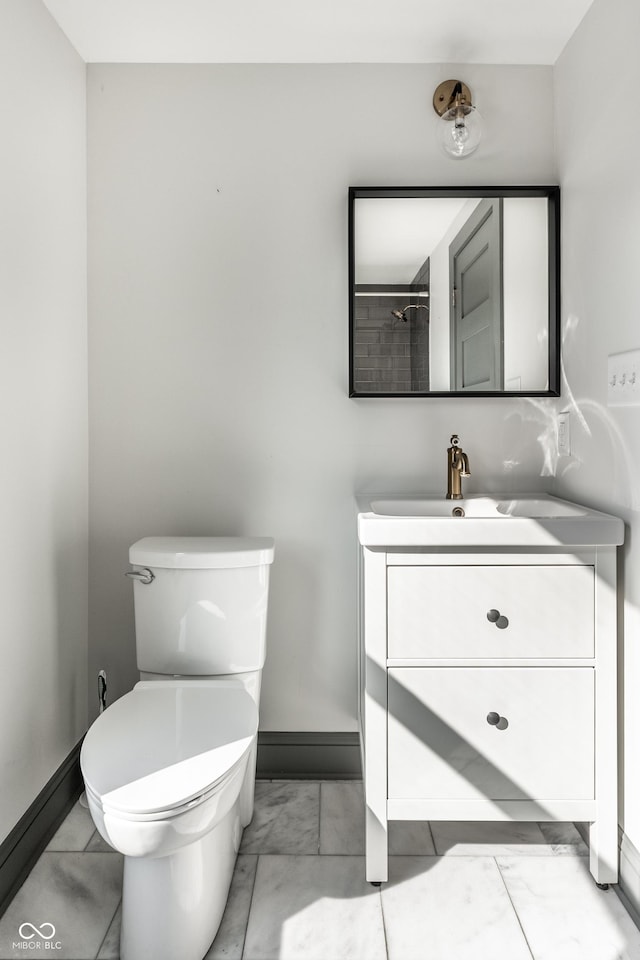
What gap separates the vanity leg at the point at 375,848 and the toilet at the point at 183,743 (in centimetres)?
32

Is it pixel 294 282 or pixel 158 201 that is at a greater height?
pixel 158 201

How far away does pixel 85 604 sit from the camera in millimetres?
2055

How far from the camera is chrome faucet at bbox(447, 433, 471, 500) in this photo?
6.28 feet

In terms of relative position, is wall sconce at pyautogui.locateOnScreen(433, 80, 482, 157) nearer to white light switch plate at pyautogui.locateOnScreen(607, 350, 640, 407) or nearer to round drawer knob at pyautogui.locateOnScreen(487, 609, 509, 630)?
white light switch plate at pyautogui.locateOnScreen(607, 350, 640, 407)

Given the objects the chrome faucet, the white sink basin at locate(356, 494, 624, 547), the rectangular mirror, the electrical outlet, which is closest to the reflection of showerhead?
the rectangular mirror

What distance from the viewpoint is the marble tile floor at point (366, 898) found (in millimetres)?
1368

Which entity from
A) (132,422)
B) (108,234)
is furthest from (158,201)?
(132,422)

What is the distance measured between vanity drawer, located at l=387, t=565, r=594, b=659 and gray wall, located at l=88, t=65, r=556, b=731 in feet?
1.74

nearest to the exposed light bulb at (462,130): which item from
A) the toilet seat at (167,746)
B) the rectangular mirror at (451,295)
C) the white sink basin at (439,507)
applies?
the rectangular mirror at (451,295)

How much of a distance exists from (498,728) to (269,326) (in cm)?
129

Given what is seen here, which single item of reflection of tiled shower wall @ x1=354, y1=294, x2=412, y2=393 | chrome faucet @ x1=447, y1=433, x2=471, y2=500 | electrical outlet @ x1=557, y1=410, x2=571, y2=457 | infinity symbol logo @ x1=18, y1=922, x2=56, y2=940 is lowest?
infinity symbol logo @ x1=18, y1=922, x2=56, y2=940

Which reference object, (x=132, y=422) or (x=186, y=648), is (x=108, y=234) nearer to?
(x=132, y=422)

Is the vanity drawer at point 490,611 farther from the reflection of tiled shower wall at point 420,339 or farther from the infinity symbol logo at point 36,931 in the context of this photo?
the infinity symbol logo at point 36,931

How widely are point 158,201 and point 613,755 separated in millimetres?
1960
